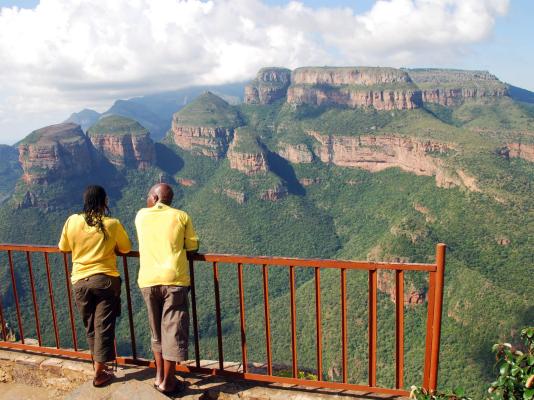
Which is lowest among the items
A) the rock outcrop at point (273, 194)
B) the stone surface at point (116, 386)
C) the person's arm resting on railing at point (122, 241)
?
the rock outcrop at point (273, 194)

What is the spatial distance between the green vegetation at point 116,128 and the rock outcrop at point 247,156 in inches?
794

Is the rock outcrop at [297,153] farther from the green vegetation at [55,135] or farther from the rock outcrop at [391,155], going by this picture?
the green vegetation at [55,135]

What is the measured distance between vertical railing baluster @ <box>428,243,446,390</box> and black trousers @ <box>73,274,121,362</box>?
3672mm

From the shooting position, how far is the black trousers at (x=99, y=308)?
5.17m

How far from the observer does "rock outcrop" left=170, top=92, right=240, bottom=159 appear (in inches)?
4006

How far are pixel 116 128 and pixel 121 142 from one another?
3915 millimetres

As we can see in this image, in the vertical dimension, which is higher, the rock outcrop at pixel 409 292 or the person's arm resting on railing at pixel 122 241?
the person's arm resting on railing at pixel 122 241

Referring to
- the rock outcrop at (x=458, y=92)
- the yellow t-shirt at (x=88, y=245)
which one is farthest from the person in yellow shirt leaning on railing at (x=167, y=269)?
the rock outcrop at (x=458, y=92)

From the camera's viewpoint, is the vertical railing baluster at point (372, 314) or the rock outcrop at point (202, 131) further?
the rock outcrop at point (202, 131)

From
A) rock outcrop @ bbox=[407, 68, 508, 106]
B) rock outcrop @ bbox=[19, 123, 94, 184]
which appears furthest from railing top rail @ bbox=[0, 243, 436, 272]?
rock outcrop @ bbox=[407, 68, 508, 106]

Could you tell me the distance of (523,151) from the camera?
6962 centimetres

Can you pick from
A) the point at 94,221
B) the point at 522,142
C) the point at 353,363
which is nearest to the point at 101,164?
the point at 353,363

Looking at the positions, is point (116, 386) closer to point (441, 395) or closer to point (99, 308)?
point (99, 308)

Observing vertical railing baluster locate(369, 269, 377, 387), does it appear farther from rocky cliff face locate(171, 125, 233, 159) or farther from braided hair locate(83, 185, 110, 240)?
rocky cliff face locate(171, 125, 233, 159)
